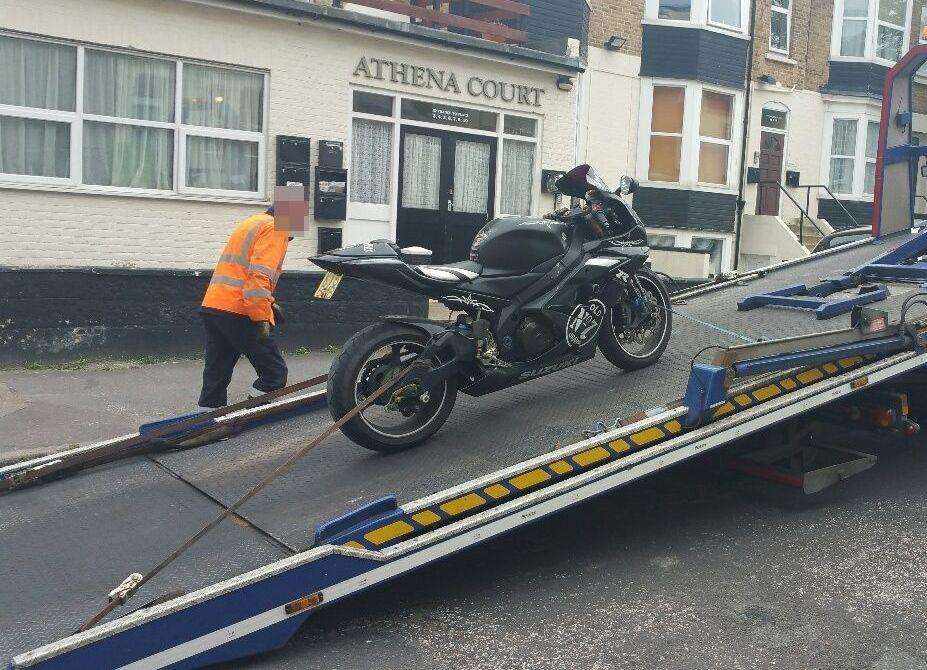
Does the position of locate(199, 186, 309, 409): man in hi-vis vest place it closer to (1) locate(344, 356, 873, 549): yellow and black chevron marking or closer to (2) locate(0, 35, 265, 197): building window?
(1) locate(344, 356, 873, 549): yellow and black chevron marking

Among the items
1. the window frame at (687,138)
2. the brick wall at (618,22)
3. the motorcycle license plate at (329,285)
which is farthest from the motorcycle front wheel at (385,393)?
the window frame at (687,138)

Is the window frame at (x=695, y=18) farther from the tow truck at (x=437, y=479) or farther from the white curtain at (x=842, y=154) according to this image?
the tow truck at (x=437, y=479)

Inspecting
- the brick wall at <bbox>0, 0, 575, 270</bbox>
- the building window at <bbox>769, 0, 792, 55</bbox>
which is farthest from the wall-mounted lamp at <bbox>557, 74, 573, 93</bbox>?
the building window at <bbox>769, 0, 792, 55</bbox>

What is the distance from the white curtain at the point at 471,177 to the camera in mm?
13930

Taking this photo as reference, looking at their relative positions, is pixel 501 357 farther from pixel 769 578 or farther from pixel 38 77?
pixel 38 77

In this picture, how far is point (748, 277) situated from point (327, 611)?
5.50m

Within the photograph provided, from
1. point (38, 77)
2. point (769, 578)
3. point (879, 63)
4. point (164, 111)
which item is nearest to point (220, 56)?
point (164, 111)

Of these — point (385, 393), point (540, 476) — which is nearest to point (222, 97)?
point (385, 393)

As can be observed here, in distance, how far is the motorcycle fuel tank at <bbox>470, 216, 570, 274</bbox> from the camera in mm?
5547

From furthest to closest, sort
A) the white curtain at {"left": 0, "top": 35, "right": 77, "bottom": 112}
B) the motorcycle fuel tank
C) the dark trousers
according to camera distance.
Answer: the white curtain at {"left": 0, "top": 35, "right": 77, "bottom": 112} < the dark trousers < the motorcycle fuel tank

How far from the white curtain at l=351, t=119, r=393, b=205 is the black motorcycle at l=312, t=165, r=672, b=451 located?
7290 millimetres

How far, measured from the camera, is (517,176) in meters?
14.5

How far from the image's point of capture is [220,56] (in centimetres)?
1143

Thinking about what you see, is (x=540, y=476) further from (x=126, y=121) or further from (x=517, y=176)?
(x=517, y=176)
